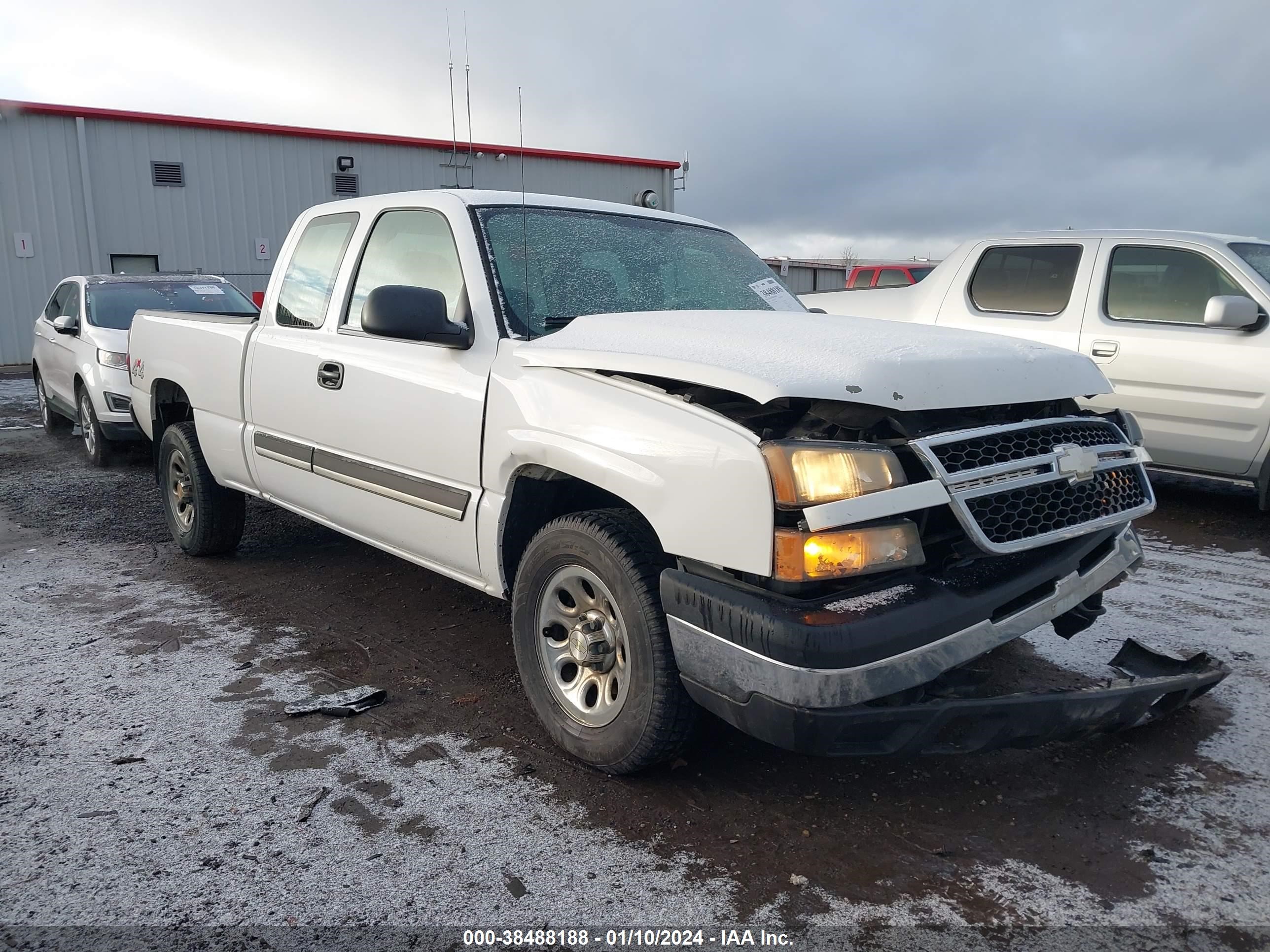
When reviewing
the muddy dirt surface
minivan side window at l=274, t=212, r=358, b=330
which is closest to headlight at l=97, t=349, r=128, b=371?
the muddy dirt surface

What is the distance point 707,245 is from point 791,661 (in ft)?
7.99

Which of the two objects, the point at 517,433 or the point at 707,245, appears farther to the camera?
the point at 707,245

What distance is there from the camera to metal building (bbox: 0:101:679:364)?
18.3 m

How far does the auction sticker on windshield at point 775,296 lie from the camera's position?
4.16 m

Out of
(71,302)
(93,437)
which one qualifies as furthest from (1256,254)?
(71,302)

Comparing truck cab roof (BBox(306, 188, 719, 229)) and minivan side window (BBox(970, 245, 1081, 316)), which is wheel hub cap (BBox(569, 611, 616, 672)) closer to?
truck cab roof (BBox(306, 188, 719, 229))

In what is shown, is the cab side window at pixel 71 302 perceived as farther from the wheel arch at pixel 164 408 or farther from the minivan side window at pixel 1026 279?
the minivan side window at pixel 1026 279

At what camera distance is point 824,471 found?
2.41 m

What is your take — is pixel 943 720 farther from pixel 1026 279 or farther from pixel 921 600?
pixel 1026 279

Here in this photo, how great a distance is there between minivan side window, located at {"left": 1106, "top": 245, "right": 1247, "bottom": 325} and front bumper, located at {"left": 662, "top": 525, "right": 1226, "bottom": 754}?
456cm

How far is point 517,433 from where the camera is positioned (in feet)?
10.3

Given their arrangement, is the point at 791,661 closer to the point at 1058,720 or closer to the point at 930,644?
the point at 930,644

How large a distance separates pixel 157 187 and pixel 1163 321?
1886 cm

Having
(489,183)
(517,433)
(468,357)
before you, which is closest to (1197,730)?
(517,433)
